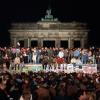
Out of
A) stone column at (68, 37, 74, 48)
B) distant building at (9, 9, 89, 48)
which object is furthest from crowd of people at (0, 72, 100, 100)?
distant building at (9, 9, 89, 48)

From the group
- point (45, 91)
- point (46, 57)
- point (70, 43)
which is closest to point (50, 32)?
point (70, 43)

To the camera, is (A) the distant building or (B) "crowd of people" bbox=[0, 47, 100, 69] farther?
(A) the distant building

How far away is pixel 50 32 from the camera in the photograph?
7506cm

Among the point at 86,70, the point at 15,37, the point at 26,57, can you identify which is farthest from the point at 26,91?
the point at 15,37

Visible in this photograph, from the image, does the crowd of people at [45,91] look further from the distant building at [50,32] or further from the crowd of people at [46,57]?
the distant building at [50,32]

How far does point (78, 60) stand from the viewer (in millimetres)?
43875

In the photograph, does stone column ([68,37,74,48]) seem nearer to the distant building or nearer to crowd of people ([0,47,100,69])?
the distant building

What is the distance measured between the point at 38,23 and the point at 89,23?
6.19 metres

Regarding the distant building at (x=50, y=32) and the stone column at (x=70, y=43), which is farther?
the distant building at (x=50, y=32)

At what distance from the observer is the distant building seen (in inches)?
2928

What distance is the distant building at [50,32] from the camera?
74.4 metres

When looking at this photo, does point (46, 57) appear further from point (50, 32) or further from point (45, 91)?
point (45, 91)

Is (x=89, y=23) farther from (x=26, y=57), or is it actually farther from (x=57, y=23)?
(x=26, y=57)

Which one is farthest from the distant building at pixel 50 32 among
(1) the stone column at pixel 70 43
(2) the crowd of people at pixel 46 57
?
(2) the crowd of people at pixel 46 57
